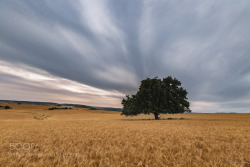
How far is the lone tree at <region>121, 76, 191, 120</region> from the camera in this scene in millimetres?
29578

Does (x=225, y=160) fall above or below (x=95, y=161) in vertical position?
above

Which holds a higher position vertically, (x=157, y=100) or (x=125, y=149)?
(x=157, y=100)

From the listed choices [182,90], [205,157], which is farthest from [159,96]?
[205,157]

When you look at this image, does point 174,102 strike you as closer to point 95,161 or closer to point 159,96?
point 159,96

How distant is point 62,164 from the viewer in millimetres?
3629

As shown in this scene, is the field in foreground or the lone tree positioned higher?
the lone tree

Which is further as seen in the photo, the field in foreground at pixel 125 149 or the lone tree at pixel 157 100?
the lone tree at pixel 157 100

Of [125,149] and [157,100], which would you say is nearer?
[125,149]

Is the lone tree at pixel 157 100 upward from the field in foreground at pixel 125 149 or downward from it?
upward

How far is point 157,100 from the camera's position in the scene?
97.2 ft

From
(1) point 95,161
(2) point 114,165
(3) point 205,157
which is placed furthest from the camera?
(3) point 205,157

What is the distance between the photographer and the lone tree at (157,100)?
29.6 meters

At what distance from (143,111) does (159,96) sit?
530cm

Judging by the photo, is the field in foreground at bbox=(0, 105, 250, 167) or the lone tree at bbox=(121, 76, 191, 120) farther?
the lone tree at bbox=(121, 76, 191, 120)
